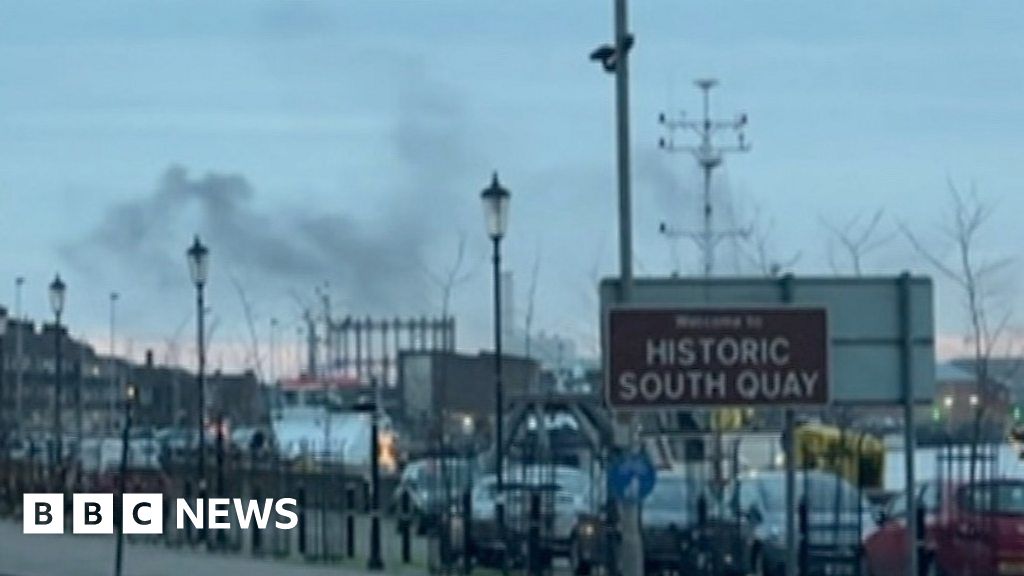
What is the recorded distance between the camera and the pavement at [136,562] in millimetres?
34250

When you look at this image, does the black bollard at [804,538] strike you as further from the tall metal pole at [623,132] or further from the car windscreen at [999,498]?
the tall metal pole at [623,132]

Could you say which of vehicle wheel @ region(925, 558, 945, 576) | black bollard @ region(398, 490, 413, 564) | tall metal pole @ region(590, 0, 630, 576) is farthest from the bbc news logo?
tall metal pole @ region(590, 0, 630, 576)

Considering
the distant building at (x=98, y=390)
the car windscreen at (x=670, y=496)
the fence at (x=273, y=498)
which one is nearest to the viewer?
the car windscreen at (x=670, y=496)

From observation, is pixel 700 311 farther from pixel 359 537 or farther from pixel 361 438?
pixel 361 438

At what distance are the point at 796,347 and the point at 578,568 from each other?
12.5m

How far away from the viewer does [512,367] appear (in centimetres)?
7438

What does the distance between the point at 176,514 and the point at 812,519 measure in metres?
15.0

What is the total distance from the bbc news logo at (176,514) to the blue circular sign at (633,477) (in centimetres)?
1574

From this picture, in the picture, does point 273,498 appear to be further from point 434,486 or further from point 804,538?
point 804,538

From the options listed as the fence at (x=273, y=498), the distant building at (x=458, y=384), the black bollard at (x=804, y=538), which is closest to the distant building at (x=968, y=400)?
the black bollard at (x=804, y=538)

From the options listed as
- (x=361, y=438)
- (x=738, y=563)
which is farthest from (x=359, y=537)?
(x=361, y=438)

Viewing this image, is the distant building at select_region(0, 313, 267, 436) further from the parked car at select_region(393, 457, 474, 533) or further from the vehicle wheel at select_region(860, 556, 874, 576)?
the vehicle wheel at select_region(860, 556, 874, 576)

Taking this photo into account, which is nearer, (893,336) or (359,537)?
(893,336)

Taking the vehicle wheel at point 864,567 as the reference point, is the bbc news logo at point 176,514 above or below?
above
